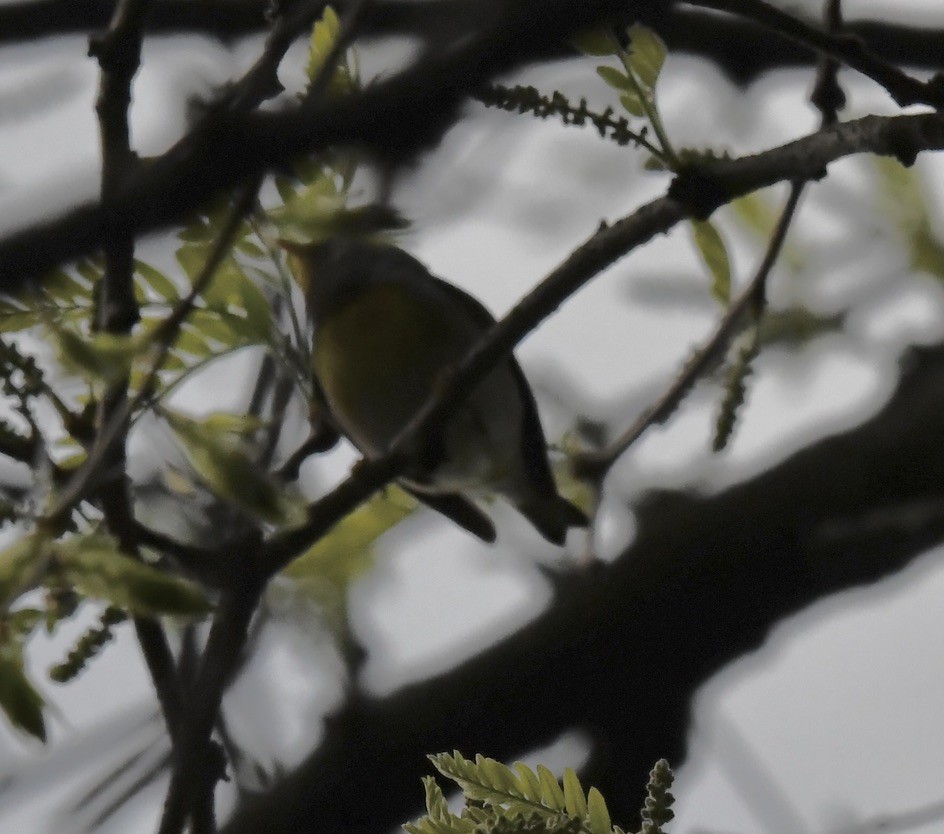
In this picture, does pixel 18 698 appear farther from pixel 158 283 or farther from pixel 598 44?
pixel 598 44

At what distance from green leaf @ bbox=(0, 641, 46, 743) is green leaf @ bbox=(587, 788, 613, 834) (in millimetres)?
498

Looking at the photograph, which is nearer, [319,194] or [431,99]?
[431,99]

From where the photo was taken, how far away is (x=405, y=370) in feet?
11.6

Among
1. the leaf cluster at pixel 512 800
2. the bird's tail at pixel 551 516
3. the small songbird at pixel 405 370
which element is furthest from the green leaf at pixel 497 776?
the small songbird at pixel 405 370

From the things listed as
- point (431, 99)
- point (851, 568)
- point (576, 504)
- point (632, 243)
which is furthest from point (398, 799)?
point (431, 99)

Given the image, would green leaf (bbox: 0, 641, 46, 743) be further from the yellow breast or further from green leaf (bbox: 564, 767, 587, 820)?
the yellow breast

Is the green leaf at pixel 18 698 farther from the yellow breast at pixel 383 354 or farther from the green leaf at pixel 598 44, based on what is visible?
the yellow breast at pixel 383 354

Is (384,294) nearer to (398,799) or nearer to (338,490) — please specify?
(398,799)

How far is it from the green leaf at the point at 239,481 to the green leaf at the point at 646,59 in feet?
2.35

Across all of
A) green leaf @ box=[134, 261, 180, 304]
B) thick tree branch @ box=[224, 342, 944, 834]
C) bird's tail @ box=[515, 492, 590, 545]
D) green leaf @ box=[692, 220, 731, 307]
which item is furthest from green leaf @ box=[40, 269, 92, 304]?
bird's tail @ box=[515, 492, 590, 545]

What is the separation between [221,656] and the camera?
1.44 meters

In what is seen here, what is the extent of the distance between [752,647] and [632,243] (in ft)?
4.42

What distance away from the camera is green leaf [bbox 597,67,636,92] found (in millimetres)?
1631

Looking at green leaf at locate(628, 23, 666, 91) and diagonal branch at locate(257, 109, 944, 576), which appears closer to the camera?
diagonal branch at locate(257, 109, 944, 576)
